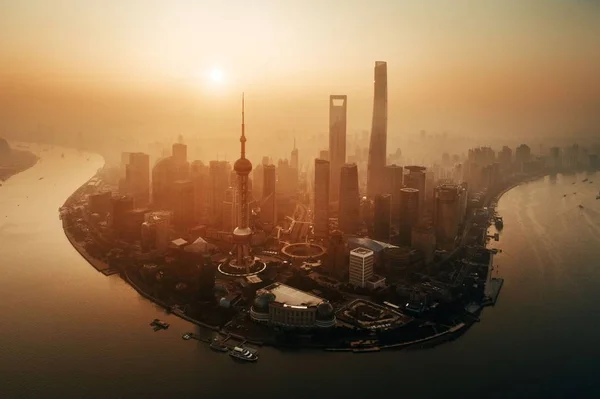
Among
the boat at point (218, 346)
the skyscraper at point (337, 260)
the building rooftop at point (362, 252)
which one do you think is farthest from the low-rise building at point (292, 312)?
the skyscraper at point (337, 260)

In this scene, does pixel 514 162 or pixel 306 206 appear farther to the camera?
pixel 514 162

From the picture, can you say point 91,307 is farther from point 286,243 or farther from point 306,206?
point 306,206

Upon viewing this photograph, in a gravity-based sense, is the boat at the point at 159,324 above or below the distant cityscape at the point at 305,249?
below

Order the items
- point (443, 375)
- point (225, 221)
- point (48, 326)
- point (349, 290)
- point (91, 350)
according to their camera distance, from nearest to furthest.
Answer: point (443, 375) < point (91, 350) < point (48, 326) < point (349, 290) < point (225, 221)

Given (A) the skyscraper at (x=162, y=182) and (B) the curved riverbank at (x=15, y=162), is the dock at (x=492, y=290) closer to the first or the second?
(A) the skyscraper at (x=162, y=182)

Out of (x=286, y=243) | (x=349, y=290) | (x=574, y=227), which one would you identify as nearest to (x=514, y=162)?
(x=574, y=227)

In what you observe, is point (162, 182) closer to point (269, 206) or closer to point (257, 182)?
point (257, 182)

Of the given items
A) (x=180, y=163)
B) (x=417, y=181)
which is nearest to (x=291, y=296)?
(x=417, y=181)

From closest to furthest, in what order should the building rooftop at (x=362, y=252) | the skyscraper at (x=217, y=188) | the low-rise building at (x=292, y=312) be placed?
the low-rise building at (x=292, y=312), the building rooftop at (x=362, y=252), the skyscraper at (x=217, y=188)
